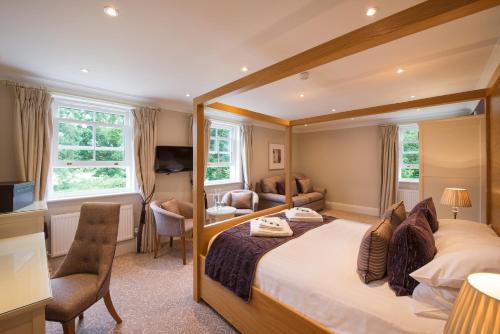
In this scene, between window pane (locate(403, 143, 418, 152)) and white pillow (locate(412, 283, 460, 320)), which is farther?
window pane (locate(403, 143, 418, 152))

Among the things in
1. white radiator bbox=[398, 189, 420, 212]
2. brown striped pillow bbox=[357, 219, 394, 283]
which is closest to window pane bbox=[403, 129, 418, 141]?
white radiator bbox=[398, 189, 420, 212]

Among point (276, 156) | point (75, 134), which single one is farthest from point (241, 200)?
point (75, 134)

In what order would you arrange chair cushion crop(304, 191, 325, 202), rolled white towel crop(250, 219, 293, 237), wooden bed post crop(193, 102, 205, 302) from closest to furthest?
rolled white towel crop(250, 219, 293, 237) < wooden bed post crop(193, 102, 205, 302) < chair cushion crop(304, 191, 325, 202)

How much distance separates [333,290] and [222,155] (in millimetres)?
3979

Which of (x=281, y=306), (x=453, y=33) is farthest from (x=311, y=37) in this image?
(x=281, y=306)

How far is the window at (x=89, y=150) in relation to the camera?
295 centimetres

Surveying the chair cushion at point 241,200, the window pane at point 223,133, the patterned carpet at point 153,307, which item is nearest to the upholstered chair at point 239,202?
the chair cushion at point 241,200

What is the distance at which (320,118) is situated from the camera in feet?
9.69

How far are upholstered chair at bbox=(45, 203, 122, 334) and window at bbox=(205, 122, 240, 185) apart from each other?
8.96ft

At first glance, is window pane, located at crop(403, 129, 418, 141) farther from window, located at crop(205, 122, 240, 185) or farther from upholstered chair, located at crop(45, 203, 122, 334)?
upholstered chair, located at crop(45, 203, 122, 334)

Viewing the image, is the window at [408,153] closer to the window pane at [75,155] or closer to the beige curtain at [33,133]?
the window pane at [75,155]

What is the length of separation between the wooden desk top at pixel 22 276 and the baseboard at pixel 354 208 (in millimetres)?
6081

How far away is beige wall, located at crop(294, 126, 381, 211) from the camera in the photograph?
544 cm

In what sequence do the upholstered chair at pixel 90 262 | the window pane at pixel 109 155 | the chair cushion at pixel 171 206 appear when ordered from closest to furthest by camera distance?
the upholstered chair at pixel 90 262 < the window pane at pixel 109 155 < the chair cushion at pixel 171 206
